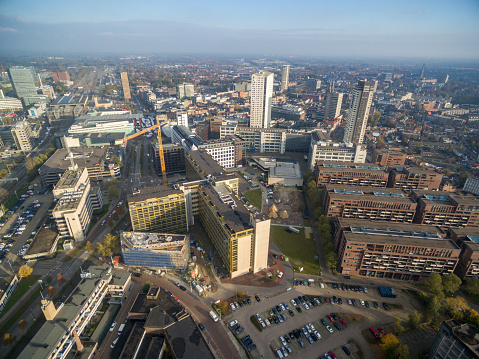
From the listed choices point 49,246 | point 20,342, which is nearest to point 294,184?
point 49,246

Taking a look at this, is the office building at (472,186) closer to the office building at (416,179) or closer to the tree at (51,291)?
the office building at (416,179)

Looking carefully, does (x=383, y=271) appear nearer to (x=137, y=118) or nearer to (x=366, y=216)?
(x=366, y=216)

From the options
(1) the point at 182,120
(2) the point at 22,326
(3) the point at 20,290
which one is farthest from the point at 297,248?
(1) the point at 182,120

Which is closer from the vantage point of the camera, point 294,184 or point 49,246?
point 49,246

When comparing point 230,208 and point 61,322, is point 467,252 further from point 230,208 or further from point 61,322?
point 61,322

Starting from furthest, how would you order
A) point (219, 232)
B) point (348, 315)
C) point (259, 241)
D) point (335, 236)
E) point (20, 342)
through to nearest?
point (335, 236) → point (219, 232) → point (259, 241) → point (348, 315) → point (20, 342)

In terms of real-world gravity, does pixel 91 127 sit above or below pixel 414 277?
above

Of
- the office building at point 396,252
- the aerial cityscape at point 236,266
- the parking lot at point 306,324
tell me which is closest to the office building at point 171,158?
the aerial cityscape at point 236,266

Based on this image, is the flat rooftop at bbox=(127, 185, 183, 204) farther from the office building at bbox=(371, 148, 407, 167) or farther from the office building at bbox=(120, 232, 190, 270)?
the office building at bbox=(371, 148, 407, 167)
